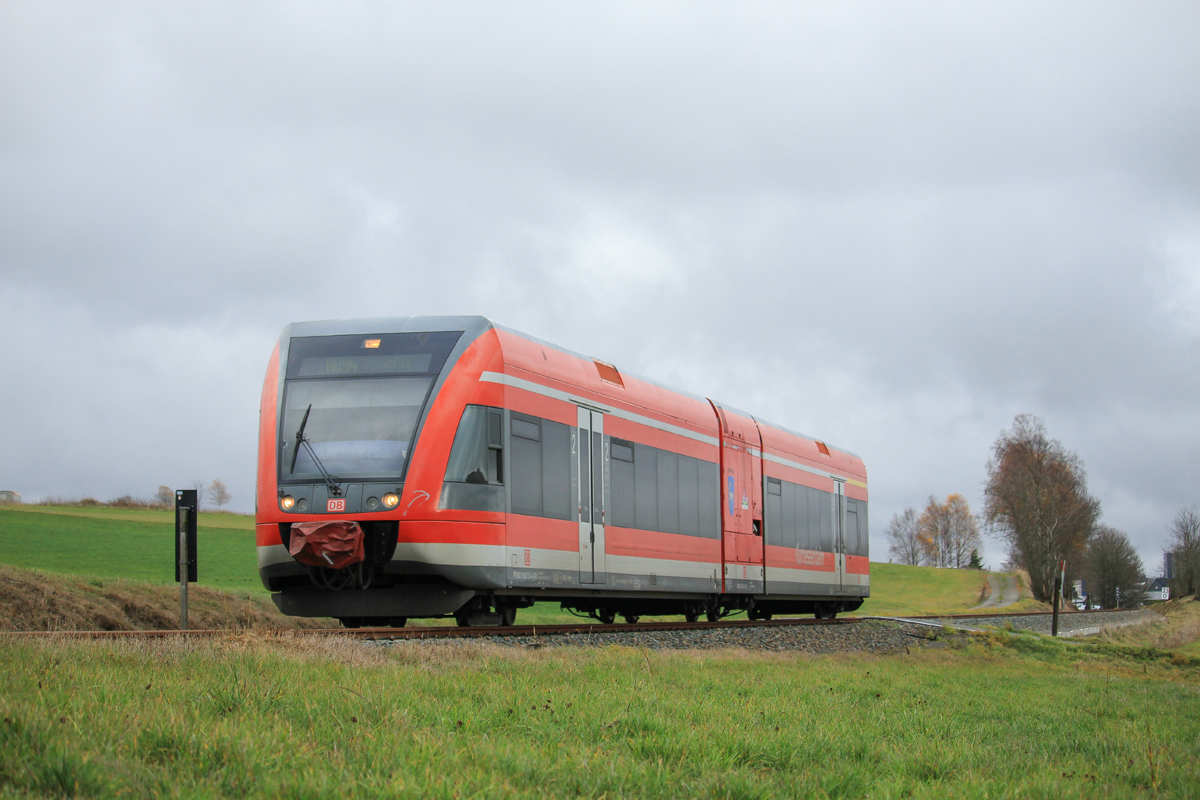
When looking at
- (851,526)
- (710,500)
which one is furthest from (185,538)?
(851,526)

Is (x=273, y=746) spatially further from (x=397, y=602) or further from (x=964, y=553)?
(x=964, y=553)

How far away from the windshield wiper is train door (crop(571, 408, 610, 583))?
3222 mm

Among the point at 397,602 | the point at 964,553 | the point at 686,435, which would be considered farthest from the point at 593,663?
the point at 964,553

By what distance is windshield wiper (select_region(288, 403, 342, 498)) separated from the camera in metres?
11.7

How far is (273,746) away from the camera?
4355 mm

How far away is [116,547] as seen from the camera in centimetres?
3653

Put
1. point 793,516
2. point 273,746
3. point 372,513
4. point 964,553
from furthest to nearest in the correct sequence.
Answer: point 964,553, point 793,516, point 372,513, point 273,746

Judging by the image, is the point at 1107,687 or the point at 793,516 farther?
the point at 793,516

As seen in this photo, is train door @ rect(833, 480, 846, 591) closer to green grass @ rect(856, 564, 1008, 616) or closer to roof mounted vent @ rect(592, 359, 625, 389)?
roof mounted vent @ rect(592, 359, 625, 389)

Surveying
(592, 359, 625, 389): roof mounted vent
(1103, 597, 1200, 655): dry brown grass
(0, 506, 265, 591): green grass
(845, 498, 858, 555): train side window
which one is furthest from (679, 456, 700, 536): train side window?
(1103, 597, 1200, 655): dry brown grass

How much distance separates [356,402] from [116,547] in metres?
28.4

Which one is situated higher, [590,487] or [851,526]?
[590,487]

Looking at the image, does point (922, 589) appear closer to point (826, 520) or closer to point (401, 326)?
point (826, 520)

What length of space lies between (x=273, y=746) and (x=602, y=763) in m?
1.35
